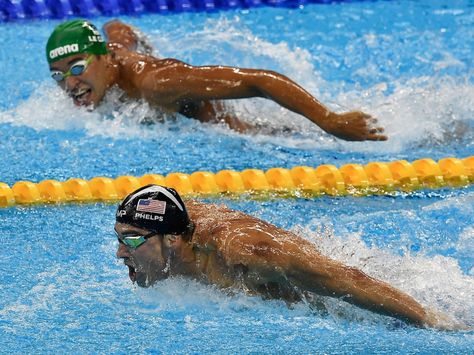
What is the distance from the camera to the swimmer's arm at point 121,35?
5.71m

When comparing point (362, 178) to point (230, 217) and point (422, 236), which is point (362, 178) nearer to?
point (422, 236)

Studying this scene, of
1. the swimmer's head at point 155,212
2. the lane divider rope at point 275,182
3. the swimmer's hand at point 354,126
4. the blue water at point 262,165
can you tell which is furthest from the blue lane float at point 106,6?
the swimmer's head at point 155,212

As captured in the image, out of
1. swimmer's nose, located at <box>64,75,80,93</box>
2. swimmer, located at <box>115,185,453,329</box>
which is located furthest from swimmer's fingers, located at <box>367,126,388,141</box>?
swimmer's nose, located at <box>64,75,80,93</box>

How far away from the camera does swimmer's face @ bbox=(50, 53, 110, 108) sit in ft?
16.7

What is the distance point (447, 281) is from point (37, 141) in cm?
249

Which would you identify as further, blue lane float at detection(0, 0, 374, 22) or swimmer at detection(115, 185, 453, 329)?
blue lane float at detection(0, 0, 374, 22)

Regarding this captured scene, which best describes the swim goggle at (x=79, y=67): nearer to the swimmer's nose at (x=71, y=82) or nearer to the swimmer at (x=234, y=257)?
the swimmer's nose at (x=71, y=82)

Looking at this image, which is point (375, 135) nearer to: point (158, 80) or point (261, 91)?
point (261, 91)

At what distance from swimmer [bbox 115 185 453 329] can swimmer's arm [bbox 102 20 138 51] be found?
247 cm

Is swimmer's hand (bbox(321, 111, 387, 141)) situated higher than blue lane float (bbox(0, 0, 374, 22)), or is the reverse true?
blue lane float (bbox(0, 0, 374, 22))

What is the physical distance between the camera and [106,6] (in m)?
7.23

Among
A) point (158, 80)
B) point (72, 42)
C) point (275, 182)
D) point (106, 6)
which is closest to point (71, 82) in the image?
point (72, 42)

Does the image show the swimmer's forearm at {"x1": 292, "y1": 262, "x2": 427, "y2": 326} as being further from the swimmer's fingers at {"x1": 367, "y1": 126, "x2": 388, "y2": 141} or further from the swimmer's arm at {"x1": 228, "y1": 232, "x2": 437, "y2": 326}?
the swimmer's fingers at {"x1": 367, "y1": 126, "x2": 388, "y2": 141}

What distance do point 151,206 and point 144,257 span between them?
179mm
